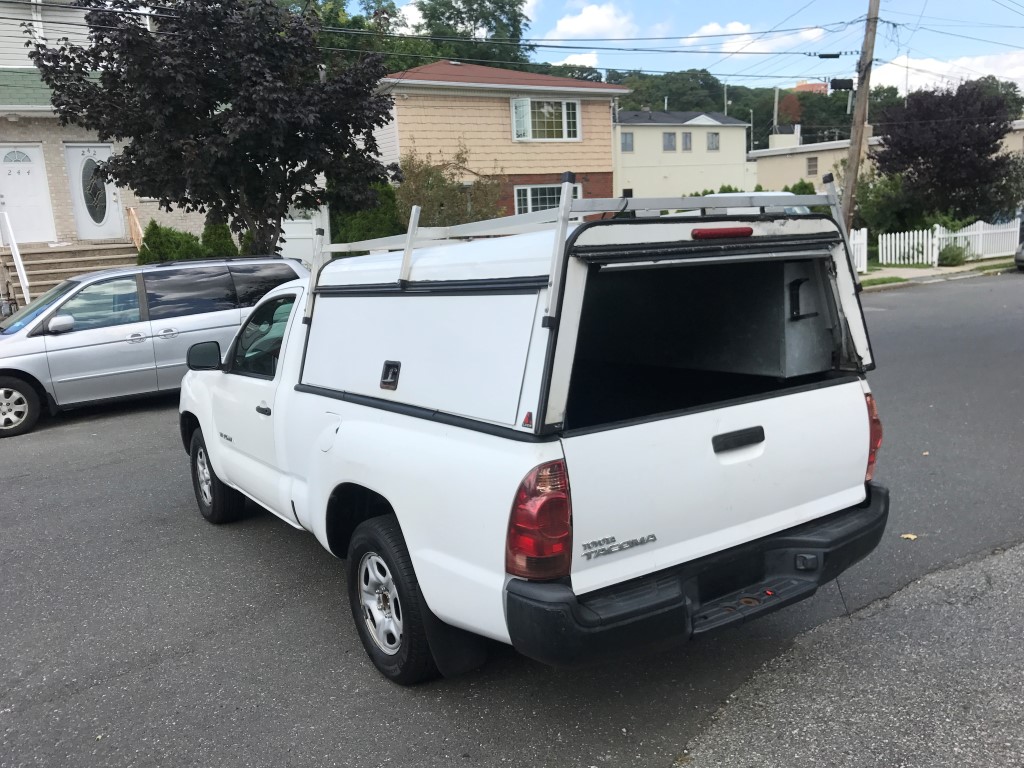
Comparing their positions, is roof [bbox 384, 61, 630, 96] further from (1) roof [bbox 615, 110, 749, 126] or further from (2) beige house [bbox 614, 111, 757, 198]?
(1) roof [bbox 615, 110, 749, 126]

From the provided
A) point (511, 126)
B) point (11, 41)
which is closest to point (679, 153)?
point (511, 126)

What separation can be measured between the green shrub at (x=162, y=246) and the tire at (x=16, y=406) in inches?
323

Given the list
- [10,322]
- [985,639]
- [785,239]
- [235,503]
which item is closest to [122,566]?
[235,503]

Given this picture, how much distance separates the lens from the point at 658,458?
10.0 feet

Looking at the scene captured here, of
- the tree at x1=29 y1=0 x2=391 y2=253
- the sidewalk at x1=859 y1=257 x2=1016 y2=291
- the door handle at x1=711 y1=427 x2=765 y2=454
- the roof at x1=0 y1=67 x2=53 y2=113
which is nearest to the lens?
the door handle at x1=711 y1=427 x2=765 y2=454

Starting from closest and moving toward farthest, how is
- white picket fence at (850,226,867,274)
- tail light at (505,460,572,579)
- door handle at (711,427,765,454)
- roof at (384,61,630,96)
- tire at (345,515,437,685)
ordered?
tail light at (505,460,572,579) → door handle at (711,427,765,454) → tire at (345,515,437,685) → white picket fence at (850,226,867,274) → roof at (384,61,630,96)

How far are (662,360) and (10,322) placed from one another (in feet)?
27.5

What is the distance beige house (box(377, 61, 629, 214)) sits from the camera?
25203 mm

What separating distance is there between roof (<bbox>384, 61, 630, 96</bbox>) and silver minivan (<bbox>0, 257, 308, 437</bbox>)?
15289 mm

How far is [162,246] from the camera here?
17.2 metres

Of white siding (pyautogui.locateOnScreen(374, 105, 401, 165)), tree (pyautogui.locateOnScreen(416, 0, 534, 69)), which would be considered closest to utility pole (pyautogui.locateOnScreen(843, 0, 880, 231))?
white siding (pyautogui.locateOnScreen(374, 105, 401, 165))

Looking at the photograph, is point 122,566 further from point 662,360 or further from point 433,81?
point 433,81

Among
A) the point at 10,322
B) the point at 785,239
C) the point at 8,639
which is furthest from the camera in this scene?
the point at 10,322

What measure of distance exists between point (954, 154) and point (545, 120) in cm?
1275
